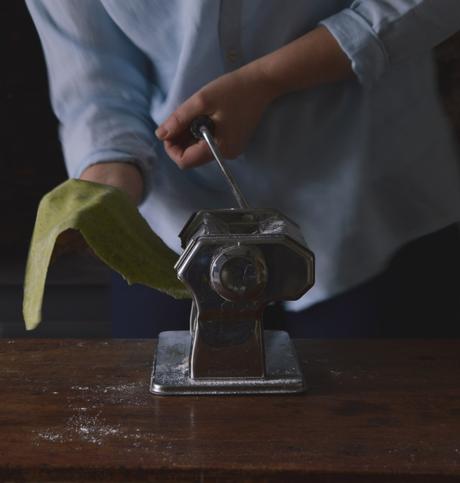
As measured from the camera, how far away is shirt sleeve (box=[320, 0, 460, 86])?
0.87 metres

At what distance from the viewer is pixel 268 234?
0.67 meters

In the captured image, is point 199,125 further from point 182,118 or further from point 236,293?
point 236,293

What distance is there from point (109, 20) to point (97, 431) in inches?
20.0

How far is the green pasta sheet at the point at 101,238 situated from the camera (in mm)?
693

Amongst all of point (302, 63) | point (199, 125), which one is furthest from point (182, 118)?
point (302, 63)

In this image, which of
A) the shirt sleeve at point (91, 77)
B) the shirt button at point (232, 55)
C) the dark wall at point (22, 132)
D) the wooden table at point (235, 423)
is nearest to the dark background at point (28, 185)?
the dark wall at point (22, 132)

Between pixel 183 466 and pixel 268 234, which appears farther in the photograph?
pixel 268 234

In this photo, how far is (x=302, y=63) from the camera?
0.88 metres

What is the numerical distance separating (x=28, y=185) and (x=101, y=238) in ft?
4.20

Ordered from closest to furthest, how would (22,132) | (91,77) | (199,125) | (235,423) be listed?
1. (235,423)
2. (199,125)
3. (91,77)
4. (22,132)

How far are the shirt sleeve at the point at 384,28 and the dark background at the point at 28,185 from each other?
1.11 metres

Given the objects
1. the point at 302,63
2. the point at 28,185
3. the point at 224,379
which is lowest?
the point at 28,185

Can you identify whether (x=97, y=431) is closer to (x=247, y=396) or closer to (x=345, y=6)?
(x=247, y=396)

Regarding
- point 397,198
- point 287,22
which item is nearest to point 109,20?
point 287,22
